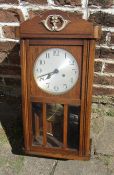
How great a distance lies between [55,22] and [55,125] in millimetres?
501

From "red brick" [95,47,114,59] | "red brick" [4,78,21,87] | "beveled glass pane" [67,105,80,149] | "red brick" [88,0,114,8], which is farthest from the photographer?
"red brick" [4,78,21,87]

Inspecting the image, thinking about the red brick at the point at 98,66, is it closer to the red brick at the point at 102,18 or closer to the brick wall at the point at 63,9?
the brick wall at the point at 63,9

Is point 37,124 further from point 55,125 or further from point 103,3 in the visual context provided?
point 103,3

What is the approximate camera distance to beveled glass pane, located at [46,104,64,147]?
1758 mm

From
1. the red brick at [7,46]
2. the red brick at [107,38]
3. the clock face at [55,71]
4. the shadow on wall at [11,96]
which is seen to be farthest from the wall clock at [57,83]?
the red brick at [7,46]

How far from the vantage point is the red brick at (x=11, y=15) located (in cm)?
205

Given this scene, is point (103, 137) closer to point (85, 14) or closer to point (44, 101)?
point (44, 101)

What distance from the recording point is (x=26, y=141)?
1.83 m

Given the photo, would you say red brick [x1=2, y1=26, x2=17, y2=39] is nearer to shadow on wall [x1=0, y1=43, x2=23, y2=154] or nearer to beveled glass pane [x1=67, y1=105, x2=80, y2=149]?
shadow on wall [x1=0, y1=43, x2=23, y2=154]

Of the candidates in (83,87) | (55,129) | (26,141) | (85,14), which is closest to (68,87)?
(83,87)

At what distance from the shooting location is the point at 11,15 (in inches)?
81.4

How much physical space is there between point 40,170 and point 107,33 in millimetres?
801

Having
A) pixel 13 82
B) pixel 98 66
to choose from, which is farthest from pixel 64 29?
pixel 13 82

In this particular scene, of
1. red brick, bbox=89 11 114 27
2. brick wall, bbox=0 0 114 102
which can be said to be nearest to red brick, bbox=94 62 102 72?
brick wall, bbox=0 0 114 102
